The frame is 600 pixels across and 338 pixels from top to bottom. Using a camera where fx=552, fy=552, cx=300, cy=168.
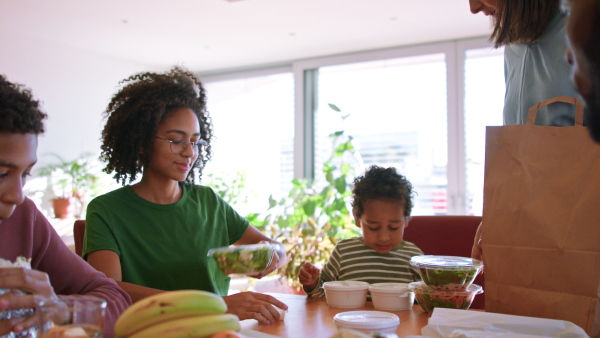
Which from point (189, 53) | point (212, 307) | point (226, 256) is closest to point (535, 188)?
point (226, 256)

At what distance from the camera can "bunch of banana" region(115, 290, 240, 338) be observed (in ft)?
2.42

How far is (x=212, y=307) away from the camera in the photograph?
0.77 meters

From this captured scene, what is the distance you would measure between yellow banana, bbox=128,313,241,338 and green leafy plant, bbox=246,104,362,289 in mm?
3388

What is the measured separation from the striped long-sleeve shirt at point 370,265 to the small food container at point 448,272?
0.50 metres

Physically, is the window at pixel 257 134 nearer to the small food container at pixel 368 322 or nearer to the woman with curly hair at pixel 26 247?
the woman with curly hair at pixel 26 247

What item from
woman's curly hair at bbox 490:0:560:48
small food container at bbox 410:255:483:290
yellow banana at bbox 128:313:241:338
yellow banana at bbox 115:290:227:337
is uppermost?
woman's curly hair at bbox 490:0:560:48

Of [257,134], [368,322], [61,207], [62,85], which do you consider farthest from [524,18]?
[62,85]

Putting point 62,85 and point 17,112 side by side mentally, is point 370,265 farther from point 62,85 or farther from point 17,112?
point 62,85

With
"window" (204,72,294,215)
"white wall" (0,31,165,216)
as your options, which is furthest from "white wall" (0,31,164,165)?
"window" (204,72,294,215)

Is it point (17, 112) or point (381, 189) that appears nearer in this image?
point (17, 112)

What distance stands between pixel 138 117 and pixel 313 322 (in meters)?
0.95

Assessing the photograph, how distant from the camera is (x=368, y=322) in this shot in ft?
3.84

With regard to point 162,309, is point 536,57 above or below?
above

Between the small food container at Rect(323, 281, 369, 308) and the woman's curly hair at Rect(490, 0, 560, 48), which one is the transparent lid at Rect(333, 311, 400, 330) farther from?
the woman's curly hair at Rect(490, 0, 560, 48)
